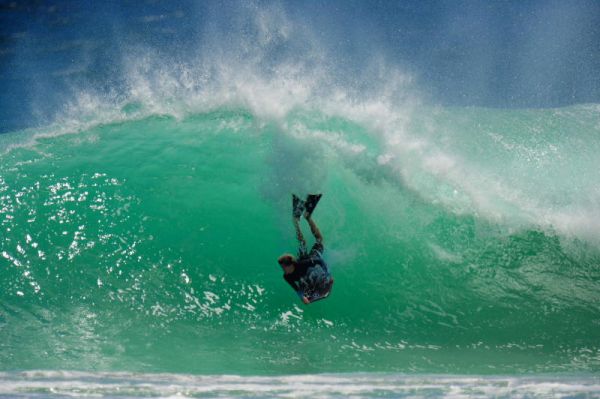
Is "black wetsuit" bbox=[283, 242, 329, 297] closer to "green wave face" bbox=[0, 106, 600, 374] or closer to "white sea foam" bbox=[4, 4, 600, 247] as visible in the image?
"green wave face" bbox=[0, 106, 600, 374]

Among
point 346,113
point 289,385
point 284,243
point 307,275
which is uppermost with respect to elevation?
point 346,113

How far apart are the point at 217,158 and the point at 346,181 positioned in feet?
6.05

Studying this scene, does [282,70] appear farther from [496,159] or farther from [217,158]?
[496,159]

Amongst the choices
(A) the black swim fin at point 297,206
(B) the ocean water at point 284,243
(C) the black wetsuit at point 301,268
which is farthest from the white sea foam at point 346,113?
(C) the black wetsuit at point 301,268

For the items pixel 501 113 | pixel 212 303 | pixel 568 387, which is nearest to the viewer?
pixel 568 387

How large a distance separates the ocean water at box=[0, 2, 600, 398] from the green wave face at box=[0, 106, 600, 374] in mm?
22

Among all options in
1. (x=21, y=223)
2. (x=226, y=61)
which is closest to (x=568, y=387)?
(x=21, y=223)

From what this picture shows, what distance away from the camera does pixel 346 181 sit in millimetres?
7184

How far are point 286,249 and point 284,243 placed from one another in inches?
3.0

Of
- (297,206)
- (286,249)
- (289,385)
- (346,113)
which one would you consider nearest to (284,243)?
(286,249)

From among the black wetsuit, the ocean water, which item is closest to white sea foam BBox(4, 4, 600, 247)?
the ocean water

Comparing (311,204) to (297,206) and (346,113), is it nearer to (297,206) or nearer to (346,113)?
(297,206)

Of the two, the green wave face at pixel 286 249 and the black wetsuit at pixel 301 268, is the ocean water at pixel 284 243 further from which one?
the black wetsuit at pixel 301 268

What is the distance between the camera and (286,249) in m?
6.38
